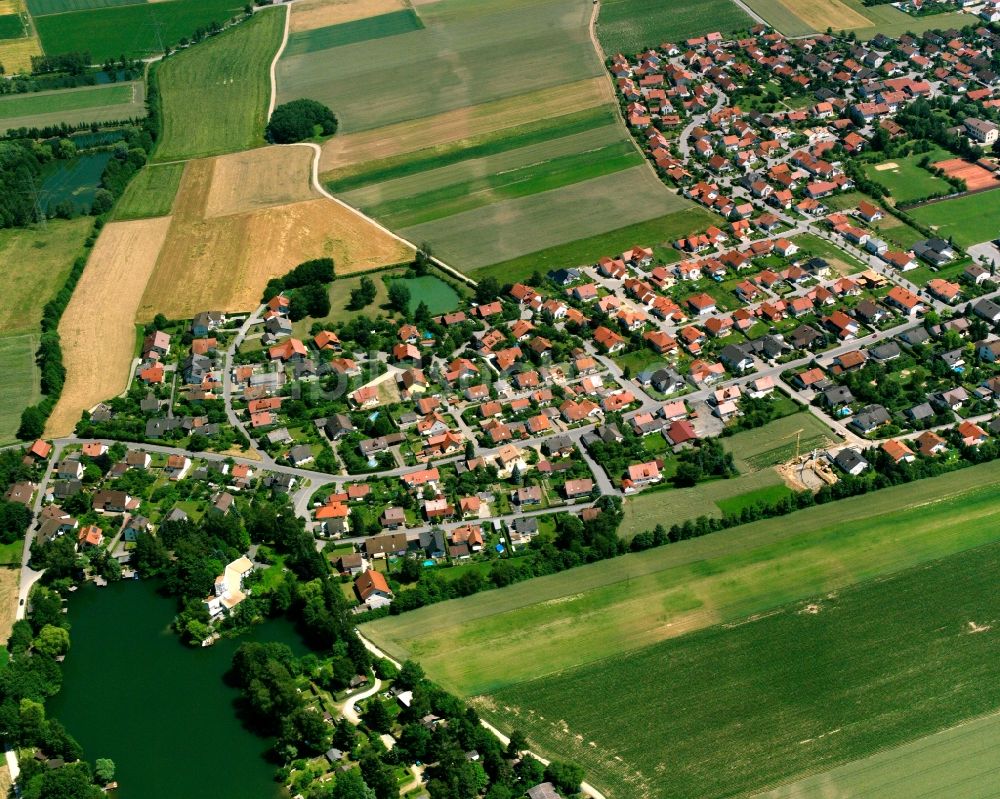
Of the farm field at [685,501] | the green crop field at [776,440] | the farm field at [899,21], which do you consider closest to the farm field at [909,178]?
the farm field at [899,21]

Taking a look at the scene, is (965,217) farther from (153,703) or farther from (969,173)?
(153,703)

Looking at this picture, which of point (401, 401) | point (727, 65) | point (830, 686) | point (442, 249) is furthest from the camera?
point (727, 65)

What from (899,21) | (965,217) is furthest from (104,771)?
(899,21)

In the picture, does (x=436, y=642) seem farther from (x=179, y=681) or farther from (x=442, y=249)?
(x=442, y=249)

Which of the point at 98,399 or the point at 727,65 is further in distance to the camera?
the point at 727,65

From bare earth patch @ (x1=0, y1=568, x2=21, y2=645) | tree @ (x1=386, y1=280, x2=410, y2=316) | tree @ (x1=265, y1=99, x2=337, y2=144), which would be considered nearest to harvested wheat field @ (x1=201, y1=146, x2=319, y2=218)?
tree @ (x1=265, y1=99, x2=337, y2=144)

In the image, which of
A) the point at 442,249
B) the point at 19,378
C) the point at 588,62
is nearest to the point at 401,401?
the point at 442,249
